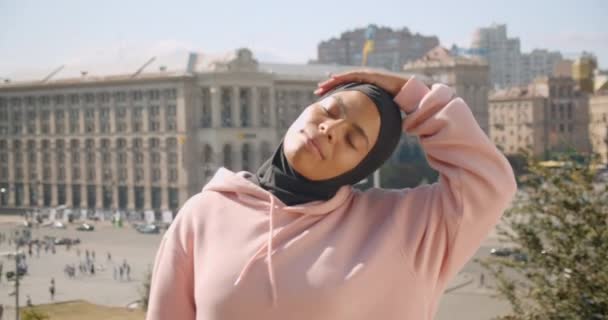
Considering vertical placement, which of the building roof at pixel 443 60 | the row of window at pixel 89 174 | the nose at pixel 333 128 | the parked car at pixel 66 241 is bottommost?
the parked car at pixel 66 241

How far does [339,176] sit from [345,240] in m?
0.21

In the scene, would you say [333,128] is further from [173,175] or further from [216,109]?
[173,175]

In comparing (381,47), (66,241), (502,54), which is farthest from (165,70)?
(502,54)

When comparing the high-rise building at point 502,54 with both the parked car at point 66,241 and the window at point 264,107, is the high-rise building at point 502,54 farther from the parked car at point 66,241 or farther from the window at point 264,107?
the parked car at point 66,241

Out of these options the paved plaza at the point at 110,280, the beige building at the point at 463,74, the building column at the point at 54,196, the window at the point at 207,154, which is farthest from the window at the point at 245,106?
the beige building at the point at 463,74

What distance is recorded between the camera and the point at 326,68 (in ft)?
189

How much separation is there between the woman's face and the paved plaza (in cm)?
1170

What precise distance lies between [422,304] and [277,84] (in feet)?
163

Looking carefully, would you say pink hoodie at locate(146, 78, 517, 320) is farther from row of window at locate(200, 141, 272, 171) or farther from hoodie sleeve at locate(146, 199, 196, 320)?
row of window at locate(200, 141, 272, 171)

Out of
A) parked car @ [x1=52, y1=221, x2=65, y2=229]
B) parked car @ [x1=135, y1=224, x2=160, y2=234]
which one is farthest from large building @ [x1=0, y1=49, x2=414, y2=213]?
parked car @ [x1=135, y1=224, x2=160, y2=234]

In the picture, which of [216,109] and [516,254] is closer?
[516,254]

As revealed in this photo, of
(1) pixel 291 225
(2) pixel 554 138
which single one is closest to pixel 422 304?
(1) pixel 291 225

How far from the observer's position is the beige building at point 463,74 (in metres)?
67.0

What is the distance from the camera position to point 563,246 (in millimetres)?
8344
